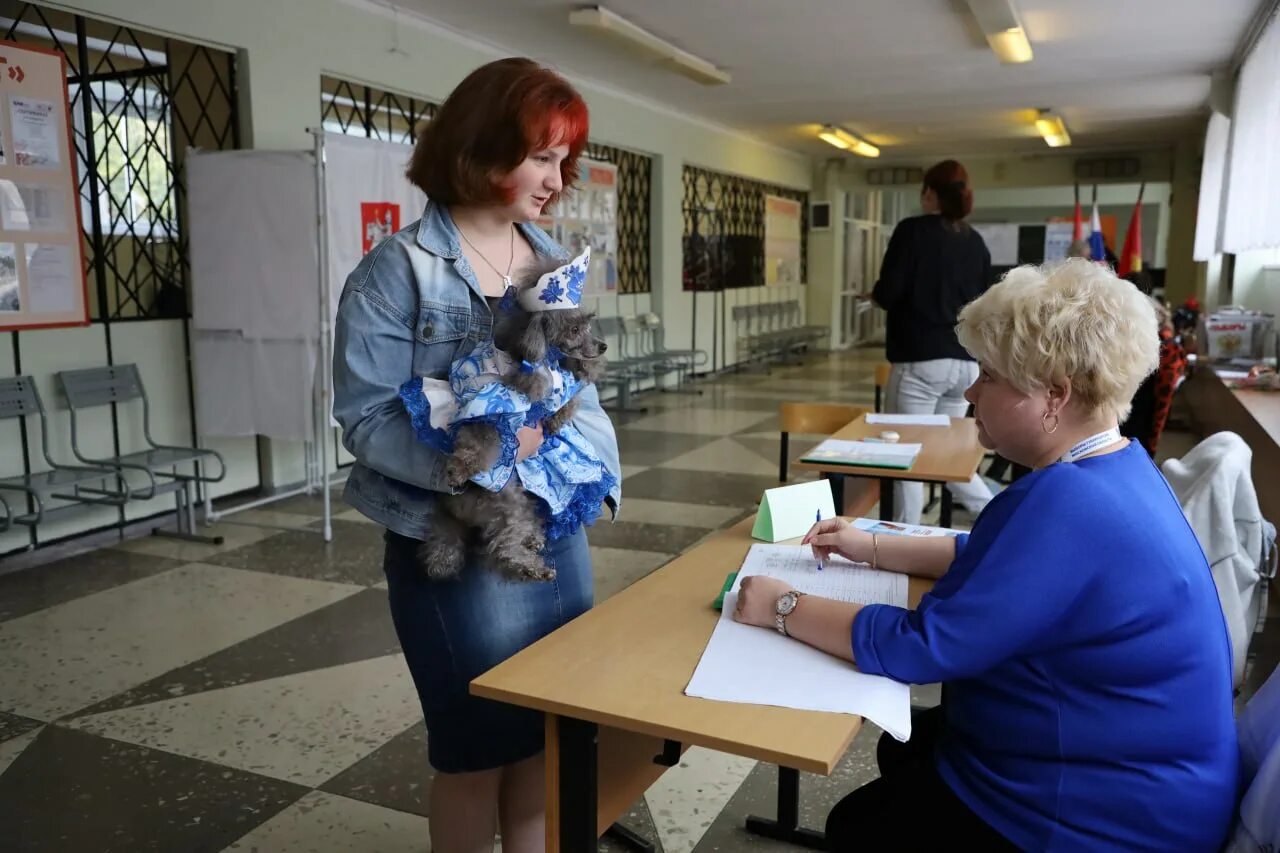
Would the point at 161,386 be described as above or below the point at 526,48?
below

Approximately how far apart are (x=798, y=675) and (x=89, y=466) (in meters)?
4.31

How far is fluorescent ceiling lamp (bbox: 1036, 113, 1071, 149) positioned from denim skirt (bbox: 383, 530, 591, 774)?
1121cm

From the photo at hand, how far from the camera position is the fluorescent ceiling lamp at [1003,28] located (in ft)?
20.7

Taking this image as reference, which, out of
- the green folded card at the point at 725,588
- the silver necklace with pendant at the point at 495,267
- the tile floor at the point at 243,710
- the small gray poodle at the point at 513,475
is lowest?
the tile floor at the point at 243,710

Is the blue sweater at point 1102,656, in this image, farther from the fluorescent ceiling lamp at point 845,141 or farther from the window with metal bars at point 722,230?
the fluorescent ceiling lamp at point 845,141

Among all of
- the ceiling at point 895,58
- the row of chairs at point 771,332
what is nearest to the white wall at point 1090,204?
the row of chairs at point 771,332

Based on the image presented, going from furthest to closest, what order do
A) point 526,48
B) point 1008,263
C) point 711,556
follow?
point 1008,263 < point 526,48 < point 711,556

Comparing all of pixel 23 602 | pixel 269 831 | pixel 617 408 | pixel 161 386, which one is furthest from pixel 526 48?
pixel 269 831

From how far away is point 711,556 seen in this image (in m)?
1.91

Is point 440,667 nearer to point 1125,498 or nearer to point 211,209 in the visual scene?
point 1125,498

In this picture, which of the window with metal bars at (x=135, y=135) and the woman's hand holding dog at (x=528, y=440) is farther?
the window with metal bars at (x=135, y=135)

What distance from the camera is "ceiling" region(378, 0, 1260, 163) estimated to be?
21.8 feet

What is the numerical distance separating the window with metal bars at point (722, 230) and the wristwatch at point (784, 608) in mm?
9804

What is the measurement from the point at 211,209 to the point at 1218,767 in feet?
16.0
